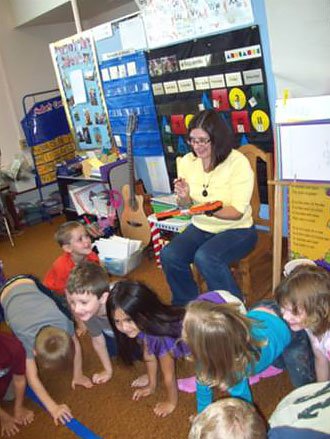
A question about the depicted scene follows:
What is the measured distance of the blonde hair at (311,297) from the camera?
1378 millimetres

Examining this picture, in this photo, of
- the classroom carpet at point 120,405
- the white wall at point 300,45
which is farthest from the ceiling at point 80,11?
the classroom carpet at point 120,405

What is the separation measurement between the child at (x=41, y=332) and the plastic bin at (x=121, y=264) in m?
0.90

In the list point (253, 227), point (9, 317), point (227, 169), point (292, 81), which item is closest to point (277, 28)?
point (292, 81)

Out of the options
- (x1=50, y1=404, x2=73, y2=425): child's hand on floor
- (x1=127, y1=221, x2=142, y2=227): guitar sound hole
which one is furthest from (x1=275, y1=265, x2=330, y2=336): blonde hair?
→ (x1=127, y1=221, x2=142, y2=227): guitar sound hole

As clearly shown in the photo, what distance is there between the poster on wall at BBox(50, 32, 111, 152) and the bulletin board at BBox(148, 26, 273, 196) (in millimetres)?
734

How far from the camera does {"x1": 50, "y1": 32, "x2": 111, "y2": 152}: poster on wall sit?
3557 mm

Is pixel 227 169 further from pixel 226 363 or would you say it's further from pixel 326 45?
pixel 226 363

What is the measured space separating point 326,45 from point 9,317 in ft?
6.19

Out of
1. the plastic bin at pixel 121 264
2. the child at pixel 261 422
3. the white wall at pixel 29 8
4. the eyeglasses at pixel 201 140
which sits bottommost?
the plastic bin at pixel 121 264

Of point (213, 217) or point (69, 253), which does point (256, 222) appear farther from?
point (69, 253)

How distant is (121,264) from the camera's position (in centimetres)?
290

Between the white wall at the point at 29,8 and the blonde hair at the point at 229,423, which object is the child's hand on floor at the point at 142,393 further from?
the white wall at the point at 29,8

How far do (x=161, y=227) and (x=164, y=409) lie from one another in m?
1.15

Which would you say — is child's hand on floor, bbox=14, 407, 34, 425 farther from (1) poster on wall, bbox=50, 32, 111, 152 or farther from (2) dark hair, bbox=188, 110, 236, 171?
(1) poster on wall, bbox=50, 32, 111, 152
